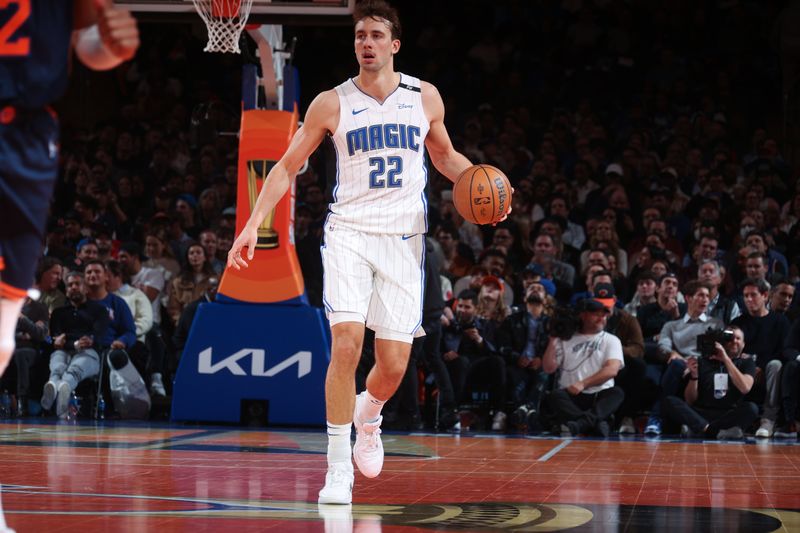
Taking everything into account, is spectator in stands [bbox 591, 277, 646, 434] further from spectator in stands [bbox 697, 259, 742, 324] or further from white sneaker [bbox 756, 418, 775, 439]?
white sneaker [bbox 756, 418, 775, 439]

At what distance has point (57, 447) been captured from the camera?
8.48m

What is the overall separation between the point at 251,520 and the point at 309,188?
926cm

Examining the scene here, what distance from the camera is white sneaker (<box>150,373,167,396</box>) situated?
11711 millimetres

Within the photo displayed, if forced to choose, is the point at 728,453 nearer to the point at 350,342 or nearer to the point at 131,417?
the point at 350,342

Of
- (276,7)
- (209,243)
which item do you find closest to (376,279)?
(276,7)

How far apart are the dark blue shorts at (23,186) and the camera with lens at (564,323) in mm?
7416

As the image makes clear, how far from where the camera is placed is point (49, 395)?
1128cm

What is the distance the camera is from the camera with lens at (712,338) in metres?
10.7

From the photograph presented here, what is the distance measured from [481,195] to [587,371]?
4934mm

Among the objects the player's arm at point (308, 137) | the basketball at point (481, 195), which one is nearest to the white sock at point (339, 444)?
the player's arm at point (308, 137)

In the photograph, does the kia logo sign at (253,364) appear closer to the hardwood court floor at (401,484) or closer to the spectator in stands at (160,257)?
the hardwood court floor at (401,484)

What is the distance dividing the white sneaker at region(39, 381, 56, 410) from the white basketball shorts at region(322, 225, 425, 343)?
6.01 m

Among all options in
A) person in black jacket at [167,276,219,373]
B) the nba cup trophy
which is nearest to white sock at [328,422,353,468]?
the nba cup trophy

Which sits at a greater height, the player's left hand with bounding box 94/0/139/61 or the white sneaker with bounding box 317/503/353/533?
the player's left hand with bounding box 94/0/139/61
